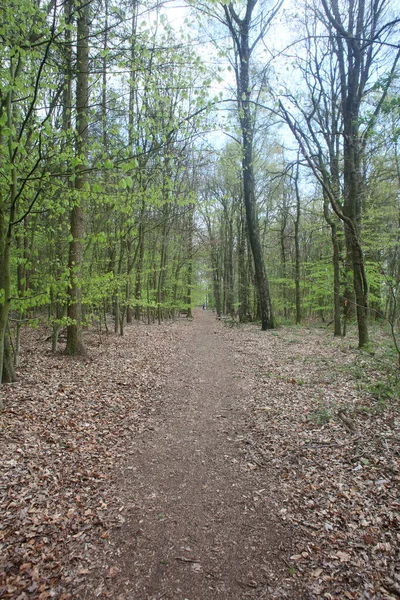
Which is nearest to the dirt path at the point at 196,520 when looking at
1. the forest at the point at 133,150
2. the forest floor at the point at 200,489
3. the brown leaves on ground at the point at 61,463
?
the forest floor at the point at 200,489

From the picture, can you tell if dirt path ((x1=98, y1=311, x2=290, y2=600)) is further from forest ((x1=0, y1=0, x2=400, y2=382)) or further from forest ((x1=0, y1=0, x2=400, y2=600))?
forest ((x1=0, y1=0, x2=400, y2=382))

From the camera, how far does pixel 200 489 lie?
3490 millimetres

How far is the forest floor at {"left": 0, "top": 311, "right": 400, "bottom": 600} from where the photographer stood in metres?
2.40

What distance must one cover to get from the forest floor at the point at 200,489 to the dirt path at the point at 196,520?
0.01 meters

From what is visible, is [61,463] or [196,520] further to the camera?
[61,463]

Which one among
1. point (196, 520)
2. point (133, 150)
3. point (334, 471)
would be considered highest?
point (133, 150)

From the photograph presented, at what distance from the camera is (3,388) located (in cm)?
568

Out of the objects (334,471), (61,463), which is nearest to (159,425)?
(61,463)

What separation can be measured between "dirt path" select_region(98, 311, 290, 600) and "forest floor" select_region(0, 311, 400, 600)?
0.5 inches

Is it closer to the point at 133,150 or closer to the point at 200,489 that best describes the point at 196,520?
the point at 200,489

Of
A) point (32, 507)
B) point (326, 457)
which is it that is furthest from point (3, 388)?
point (326, 457)

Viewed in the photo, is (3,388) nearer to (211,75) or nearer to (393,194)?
(211,75)

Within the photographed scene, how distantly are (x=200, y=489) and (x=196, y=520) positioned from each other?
0.47 metres

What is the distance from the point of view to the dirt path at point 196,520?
2.38 metres
